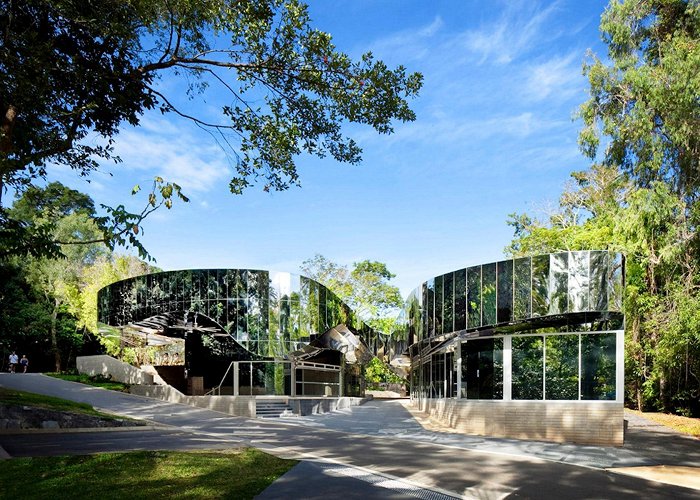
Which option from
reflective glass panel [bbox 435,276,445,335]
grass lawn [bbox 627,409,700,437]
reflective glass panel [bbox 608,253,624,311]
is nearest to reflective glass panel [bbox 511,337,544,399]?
reflective glass panel [bbox 608,253,624,311]

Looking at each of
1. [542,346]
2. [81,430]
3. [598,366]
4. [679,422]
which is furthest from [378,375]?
[81,430]

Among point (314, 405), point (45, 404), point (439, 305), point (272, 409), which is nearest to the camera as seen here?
point (45, 404)

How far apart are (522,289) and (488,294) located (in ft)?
4.16

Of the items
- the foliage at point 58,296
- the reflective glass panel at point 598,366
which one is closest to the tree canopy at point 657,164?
the reflective glass panel at point 598,366

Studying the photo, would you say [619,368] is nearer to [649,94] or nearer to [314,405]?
[649,94]

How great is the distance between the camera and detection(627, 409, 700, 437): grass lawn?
1956cm

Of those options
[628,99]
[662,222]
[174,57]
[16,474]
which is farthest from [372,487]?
[628,99]

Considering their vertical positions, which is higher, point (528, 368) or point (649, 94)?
point (649, 94)

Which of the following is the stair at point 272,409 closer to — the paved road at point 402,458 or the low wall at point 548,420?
the paved road at point 402,458

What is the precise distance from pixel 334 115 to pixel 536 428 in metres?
10.4

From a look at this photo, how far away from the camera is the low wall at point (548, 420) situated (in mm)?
Answer: 14867

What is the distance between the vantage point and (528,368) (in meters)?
16.6

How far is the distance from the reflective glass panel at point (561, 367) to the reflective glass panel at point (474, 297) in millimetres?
2236

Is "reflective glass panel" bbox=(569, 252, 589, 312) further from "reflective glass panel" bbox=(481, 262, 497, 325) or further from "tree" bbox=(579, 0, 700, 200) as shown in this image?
"tree" bbox=(579, 0, 700, 200)
